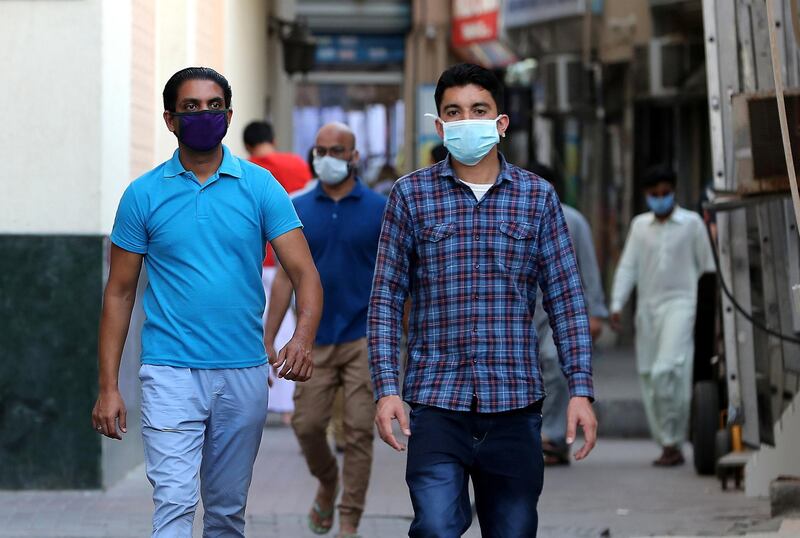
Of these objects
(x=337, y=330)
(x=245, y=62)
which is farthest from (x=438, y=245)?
(x=245, y=62)

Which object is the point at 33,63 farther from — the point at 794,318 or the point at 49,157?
the point at 794,318

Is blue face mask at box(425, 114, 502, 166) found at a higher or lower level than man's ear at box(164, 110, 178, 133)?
lower

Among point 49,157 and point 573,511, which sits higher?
point 49,157

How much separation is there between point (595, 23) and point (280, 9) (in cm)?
520

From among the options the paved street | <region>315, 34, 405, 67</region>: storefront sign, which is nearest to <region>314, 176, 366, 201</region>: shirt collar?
the paved street

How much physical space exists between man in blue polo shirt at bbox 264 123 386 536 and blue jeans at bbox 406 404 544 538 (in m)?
2.65

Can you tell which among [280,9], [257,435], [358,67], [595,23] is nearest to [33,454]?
[257,435]

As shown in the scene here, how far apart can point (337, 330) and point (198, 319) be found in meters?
2.48

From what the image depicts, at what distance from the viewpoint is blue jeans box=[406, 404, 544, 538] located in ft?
16.1

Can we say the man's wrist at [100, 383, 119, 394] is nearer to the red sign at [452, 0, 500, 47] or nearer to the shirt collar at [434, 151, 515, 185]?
the shirt collar at [434, 151, 515, 185]

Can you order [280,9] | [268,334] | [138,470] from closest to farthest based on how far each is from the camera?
[268,334], [138,470], [280,9]

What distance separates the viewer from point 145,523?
7.91 meters

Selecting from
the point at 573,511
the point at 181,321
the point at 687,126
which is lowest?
the point at 573,511

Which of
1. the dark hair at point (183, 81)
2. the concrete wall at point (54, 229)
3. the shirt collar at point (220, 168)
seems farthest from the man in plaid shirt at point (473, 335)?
the concrete wall at point (54, 229)
